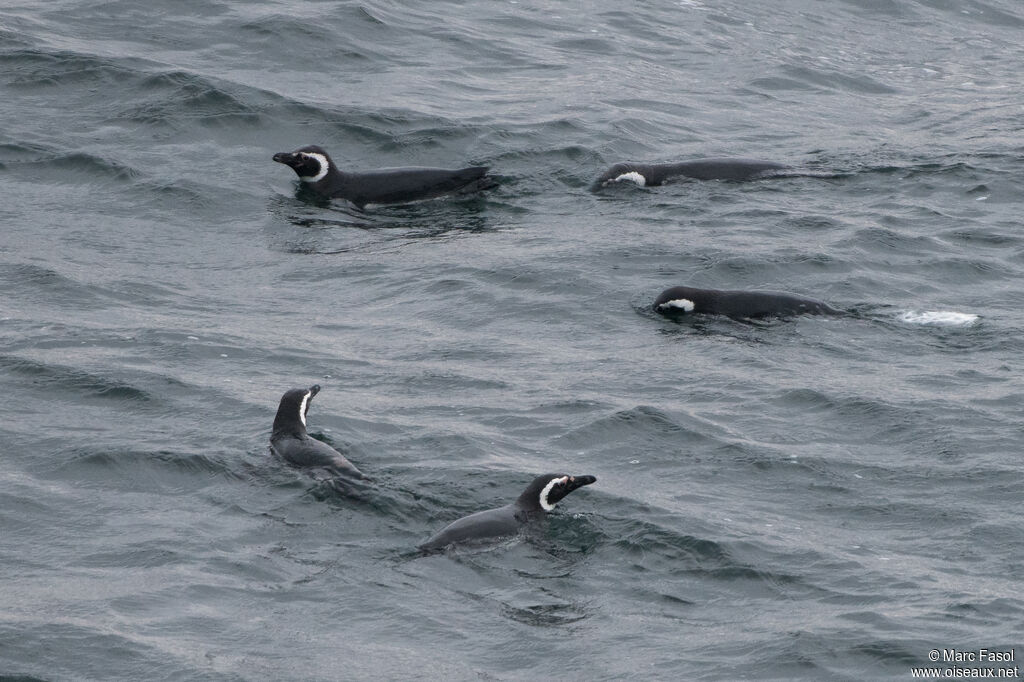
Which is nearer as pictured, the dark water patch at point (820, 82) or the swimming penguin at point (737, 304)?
the swimming penguin at point (737, 304)

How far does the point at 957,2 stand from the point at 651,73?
26.9 ft

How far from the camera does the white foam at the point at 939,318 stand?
49.3 ft

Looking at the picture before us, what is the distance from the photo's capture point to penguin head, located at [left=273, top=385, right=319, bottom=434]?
1190 centimetres

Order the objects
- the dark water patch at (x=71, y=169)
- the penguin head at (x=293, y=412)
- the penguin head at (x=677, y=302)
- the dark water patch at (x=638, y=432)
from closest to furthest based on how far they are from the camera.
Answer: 1. the penguin head at (x=293, y=412)
2. the dark water patch at (x=638, y=432)
3. the penguin head at (x=677, y=302)
4. the dark water patch at (x=71, y=169)

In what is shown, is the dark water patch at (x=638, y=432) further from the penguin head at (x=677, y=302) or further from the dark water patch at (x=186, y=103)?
the dark water patch at (x=186, y=103)

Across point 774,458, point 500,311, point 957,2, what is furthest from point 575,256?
point 957,2

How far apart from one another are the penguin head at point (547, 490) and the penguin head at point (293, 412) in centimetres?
197

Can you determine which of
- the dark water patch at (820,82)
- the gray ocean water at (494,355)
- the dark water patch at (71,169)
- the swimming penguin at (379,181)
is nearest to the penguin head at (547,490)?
the gray ocean water at (494,355)

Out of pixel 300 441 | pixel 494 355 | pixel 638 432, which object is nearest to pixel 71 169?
pixel 494 355

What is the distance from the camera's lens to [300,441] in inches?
459

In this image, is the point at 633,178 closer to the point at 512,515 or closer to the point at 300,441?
the point at 300,441

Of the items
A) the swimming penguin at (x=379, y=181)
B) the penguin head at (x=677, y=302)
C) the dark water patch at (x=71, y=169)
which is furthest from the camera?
the dark water patch at (x=71, y=169)

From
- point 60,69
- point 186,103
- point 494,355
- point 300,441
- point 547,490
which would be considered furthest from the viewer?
point 60,69

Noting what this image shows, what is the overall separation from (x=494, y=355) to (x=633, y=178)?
5284mm
